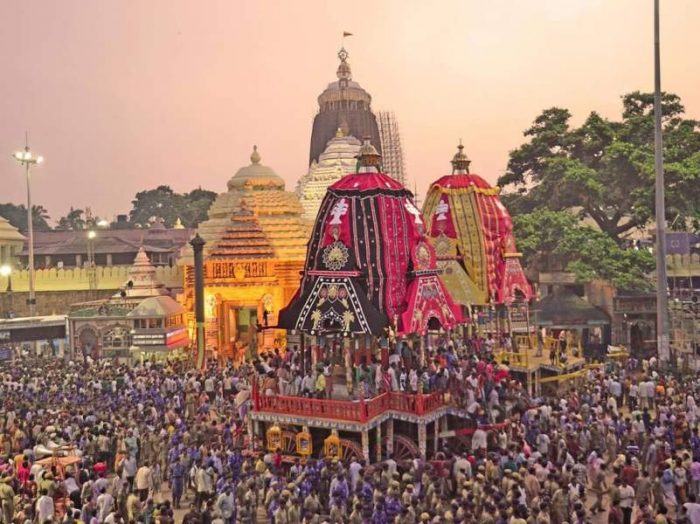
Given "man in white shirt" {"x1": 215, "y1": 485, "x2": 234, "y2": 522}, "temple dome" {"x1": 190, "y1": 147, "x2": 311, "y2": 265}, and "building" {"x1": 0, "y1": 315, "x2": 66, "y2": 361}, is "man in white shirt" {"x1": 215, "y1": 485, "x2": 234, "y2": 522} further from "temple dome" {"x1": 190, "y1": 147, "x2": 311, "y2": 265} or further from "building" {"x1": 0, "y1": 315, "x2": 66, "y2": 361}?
"building" {"x1": 0, "y1": 315, "x2": 66, "y2": 361}

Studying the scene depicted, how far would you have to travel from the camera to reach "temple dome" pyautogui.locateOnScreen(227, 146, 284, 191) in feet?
133

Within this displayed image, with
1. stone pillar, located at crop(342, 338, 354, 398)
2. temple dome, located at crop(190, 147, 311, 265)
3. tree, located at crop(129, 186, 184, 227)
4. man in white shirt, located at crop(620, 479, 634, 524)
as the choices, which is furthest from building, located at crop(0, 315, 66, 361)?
tree, located at crop(129, 186, 184, 227)

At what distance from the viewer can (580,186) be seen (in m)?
35.2

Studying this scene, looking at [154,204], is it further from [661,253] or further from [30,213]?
[661,253]

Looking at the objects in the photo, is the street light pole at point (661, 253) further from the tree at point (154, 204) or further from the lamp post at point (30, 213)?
the tree at point (154, 204)

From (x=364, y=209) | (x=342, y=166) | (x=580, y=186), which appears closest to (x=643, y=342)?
(x=580, y=186)

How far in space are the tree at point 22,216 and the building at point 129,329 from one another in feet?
195

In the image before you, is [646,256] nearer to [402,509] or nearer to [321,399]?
[321,399]

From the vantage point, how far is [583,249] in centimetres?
3250

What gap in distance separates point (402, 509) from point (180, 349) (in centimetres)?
2210

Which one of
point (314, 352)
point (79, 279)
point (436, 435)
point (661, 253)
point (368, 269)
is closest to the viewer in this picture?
point (436, 435)

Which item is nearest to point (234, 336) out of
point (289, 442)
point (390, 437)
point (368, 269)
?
point (289, 442)

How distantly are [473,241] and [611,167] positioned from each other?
506 inches

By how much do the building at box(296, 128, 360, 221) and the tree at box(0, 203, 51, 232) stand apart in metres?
48.9
